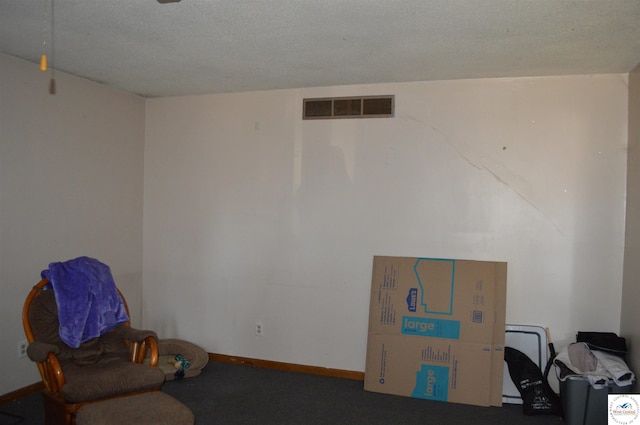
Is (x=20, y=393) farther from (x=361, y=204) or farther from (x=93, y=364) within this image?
(x=361, y=204)

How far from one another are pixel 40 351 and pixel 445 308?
2.72 m

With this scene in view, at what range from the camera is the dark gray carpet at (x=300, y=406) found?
3.19m

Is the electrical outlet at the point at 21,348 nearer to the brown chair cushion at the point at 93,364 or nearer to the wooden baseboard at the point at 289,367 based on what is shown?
the brown chair cushion at the point at 93,364

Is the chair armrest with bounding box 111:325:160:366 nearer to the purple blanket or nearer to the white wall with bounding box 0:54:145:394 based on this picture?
the purple blanket

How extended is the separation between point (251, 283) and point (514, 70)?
2758mm

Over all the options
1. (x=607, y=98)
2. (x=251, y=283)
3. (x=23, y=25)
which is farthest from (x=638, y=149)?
(x=23, y=25)

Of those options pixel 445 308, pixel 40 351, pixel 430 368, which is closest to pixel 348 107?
pixel 445 308

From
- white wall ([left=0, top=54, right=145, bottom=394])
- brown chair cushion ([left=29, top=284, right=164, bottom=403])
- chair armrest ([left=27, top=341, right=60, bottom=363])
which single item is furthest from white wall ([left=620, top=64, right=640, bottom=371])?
white wall ([left=0, top=54, right=145, bottom=394])

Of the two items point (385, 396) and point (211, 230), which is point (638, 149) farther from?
point (211, 230)

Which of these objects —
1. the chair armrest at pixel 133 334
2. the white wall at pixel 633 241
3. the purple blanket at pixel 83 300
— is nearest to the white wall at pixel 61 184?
the purple blanket at pixel 83 300

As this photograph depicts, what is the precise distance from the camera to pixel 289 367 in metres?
4.11

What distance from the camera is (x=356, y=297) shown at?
156 inches

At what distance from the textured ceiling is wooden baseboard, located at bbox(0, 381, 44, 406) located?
239cm

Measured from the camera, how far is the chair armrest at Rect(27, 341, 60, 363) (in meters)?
2.55
